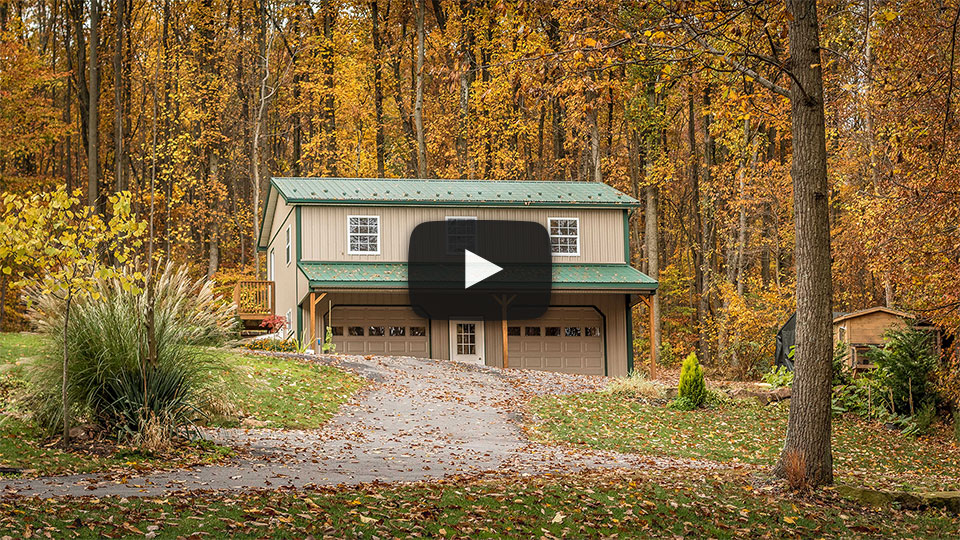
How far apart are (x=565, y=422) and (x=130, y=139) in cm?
2403

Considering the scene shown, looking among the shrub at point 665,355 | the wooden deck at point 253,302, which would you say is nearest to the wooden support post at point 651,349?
the shrub at point 665,355

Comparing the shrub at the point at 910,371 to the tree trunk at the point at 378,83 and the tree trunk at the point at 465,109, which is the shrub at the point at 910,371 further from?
the tree trunk at the point at 378,83

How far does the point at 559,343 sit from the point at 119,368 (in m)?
17.6

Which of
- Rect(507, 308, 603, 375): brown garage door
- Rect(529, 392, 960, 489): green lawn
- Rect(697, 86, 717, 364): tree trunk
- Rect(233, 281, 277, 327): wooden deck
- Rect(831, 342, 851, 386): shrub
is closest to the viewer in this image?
Rect(529, 392, 960, 489): green lawn

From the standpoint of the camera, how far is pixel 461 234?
2695 cm

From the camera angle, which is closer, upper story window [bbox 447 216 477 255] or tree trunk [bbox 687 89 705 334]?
upper story window [bbox 447 216 477 255]

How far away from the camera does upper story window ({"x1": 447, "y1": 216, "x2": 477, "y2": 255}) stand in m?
26.8

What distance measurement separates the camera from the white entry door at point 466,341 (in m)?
26.9

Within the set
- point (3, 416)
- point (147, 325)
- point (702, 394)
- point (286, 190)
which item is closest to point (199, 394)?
point (147, 325)
